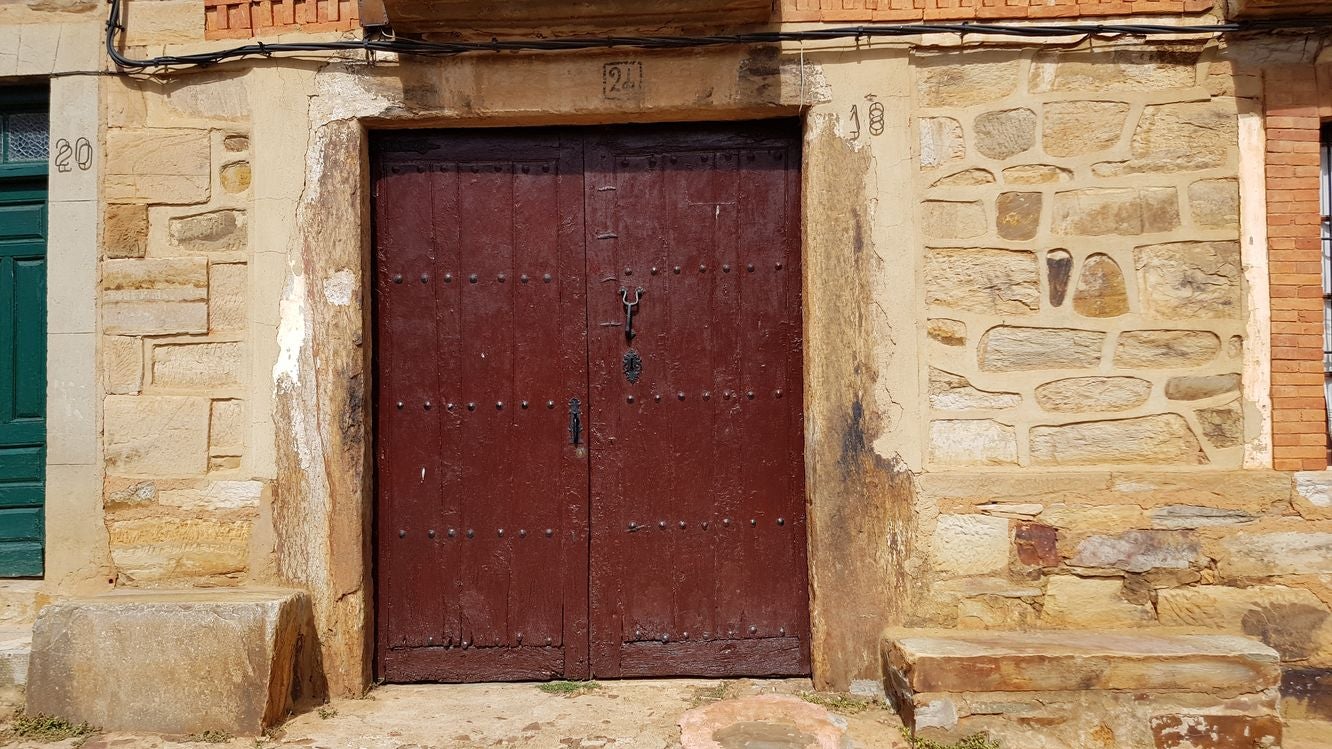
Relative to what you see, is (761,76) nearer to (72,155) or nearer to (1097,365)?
(1097,365)

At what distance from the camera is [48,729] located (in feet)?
10.4

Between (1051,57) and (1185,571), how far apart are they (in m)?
2.05

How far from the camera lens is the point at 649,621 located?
3.72 metres

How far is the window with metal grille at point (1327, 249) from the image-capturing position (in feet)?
11.8

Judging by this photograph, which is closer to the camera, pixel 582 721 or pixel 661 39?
pixel 582 721

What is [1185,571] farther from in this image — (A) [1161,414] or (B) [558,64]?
(B) [558,64]

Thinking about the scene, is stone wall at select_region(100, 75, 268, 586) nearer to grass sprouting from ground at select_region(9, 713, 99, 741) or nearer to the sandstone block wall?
grass sprouting from ground at select_region(9, 713, 99, 741)

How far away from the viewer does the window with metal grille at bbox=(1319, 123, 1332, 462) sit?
3.59m

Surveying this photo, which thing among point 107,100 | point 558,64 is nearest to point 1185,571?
point 558,64

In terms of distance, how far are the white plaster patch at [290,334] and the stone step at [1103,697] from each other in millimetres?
2598

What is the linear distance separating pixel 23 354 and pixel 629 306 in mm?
2534

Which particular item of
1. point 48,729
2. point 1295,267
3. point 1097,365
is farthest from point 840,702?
point 48,729

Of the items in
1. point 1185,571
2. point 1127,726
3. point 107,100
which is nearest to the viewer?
point 1127,726

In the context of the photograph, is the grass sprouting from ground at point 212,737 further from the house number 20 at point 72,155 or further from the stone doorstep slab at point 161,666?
the house number 20 at point 72,155
